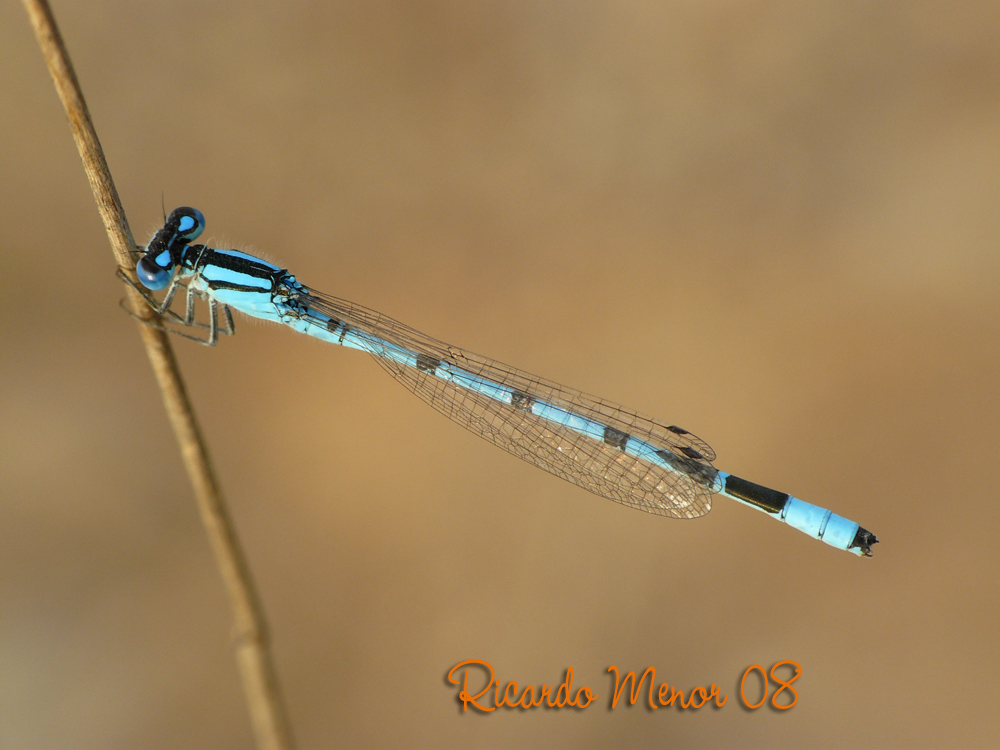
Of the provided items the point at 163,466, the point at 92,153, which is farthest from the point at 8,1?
the point at 92,153

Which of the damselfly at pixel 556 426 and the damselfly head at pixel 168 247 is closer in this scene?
the damselfly head at pixel 168 247

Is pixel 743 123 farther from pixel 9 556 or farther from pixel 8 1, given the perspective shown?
pixel 9 556

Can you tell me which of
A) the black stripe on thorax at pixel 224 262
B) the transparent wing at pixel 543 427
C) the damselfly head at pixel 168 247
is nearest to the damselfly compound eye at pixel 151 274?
the damselfly head at pixel 168 247

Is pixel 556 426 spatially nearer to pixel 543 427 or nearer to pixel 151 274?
pixel 543 427

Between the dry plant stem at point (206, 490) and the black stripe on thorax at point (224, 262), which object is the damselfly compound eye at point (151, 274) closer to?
the black stripe on thorax at point (224, 262)

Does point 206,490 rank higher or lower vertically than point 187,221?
lower

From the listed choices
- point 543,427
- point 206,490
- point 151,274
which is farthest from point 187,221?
point 543,427
